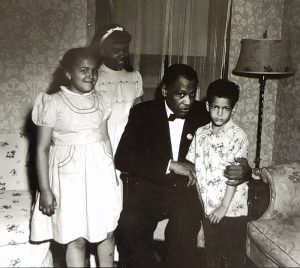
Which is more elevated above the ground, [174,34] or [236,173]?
[174,34]

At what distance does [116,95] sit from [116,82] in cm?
7

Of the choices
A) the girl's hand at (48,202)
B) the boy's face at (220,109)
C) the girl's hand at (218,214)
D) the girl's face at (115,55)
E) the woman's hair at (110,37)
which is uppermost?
the woman's hair at (110,37)

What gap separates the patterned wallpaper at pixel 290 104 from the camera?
2869mm

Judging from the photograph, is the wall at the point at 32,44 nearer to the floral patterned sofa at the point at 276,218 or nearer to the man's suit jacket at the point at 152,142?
the man's suit jacket at the point at 152,142

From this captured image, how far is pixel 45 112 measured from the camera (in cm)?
151

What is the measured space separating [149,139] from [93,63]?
64cm

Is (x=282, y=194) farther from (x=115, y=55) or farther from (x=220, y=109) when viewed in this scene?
(x=115, y=55)

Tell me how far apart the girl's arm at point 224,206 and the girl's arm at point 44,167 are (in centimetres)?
77

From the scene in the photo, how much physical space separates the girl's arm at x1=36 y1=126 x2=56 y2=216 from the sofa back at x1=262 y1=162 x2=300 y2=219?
1168 millimetres

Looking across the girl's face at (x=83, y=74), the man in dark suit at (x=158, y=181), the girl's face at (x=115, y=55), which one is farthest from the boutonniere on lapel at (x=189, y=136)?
the girl's face at (x=83, y=74)

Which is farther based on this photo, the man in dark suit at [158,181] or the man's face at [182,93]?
the man in dark suit at [158,181]

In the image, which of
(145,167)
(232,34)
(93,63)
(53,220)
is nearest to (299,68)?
(232,34)

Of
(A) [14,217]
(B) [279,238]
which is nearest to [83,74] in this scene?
(A) [14,217]

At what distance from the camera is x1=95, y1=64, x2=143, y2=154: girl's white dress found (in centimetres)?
219
